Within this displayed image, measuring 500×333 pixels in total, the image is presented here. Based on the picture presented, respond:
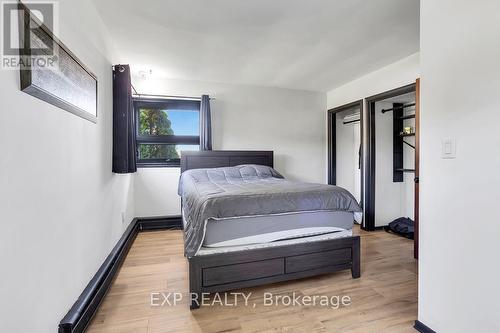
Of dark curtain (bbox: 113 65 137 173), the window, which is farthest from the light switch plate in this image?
the window

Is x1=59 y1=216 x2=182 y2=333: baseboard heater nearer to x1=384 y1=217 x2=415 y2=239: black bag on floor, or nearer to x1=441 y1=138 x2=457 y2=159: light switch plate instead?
x1=441 y1=138 x2=457 y2=159: light switch plate

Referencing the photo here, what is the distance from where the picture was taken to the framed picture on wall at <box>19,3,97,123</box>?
1.04m

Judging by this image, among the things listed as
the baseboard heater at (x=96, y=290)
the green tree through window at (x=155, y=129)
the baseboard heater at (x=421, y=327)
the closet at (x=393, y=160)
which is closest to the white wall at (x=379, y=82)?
the closet at (x=393, y=160)

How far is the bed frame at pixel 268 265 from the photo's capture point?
5.74 feet

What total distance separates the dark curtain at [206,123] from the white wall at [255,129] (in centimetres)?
21

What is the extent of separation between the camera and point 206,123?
373 centimetres

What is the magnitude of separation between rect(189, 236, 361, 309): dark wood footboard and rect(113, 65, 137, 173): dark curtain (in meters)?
1.35

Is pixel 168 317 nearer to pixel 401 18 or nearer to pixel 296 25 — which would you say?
pixel 296 25

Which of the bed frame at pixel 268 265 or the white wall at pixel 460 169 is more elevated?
the white wall at pixel 460 169

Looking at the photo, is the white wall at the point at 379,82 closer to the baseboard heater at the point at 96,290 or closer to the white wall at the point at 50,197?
the white wall at the point at 50,197

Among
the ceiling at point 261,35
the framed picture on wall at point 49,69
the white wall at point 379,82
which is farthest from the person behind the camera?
the white wall at point 379,82

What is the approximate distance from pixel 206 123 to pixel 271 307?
2.72m

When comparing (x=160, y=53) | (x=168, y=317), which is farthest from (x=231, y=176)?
(x=168, y=317)

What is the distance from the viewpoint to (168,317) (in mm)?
1640
